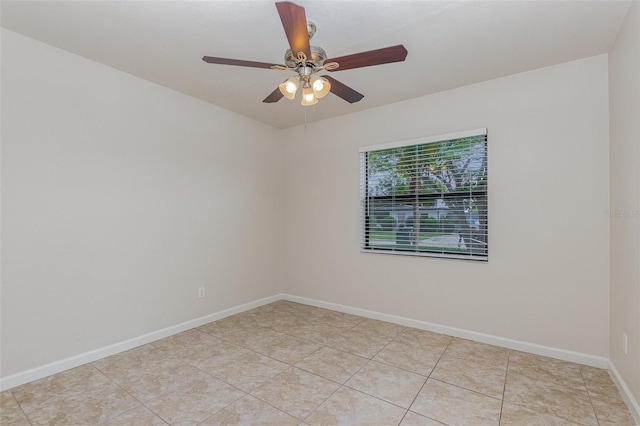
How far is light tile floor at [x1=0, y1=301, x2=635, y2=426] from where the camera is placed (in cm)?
189

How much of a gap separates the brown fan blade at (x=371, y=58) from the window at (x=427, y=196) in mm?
1548

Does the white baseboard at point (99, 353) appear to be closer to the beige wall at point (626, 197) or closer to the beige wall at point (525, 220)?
the beige wall at point (525, 220)

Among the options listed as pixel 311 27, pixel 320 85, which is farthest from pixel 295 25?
pixel 311 27

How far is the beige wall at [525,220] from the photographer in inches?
99.8

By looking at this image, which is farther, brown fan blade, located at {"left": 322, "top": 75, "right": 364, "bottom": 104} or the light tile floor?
brown fan blade, located at {"left": 322, "top": 75, "right": 364, "bottom": 104}

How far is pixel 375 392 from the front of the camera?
216 centimetres

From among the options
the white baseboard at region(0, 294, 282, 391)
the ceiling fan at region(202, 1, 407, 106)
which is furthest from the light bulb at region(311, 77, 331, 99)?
the white baseboard at region(0, 294, 282, 391)

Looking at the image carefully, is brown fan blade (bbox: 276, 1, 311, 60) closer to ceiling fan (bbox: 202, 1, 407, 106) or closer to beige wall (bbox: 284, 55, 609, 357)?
ceiling fan (bbox: 202, 1, 407, 106)

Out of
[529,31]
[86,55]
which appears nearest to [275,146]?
[86,55]

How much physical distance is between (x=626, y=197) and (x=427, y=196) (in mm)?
1553

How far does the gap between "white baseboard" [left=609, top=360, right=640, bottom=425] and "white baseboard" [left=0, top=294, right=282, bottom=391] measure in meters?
3.60

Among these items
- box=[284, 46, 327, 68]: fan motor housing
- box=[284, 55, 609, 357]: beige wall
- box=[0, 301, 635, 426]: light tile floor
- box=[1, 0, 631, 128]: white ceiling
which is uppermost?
box=[1, 0, 631, 128]: white ceiling

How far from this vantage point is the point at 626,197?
6.90ft

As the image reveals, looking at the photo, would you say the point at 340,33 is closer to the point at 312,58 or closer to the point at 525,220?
the point at 312,58
